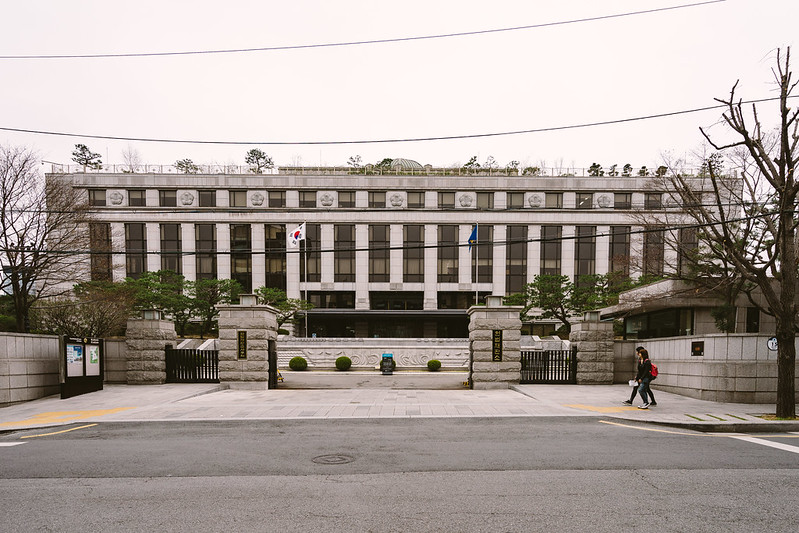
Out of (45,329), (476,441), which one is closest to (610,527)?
(476,441)

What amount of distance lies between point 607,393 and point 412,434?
981cm

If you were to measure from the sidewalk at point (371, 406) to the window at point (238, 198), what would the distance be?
127ft

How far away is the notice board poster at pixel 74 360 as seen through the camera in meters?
15.4

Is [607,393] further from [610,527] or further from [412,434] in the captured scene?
[610,527]

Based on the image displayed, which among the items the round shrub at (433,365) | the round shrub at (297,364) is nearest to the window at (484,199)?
the round shrub at (433,365)

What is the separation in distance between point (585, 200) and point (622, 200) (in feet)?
14.7

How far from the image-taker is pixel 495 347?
18109 mm

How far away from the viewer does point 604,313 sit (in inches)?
1494

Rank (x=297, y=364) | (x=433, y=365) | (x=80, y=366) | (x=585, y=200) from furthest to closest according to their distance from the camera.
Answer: (x=585, y=200) → (x=297, y=364) → (x=433, y=365) → (x=80, y=366)

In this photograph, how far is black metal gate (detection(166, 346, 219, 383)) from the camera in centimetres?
1933

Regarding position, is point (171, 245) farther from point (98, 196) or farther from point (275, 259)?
point (275, 259)

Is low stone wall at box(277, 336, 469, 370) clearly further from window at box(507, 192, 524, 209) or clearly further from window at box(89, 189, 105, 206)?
window at box(89, 189, 105, 206)

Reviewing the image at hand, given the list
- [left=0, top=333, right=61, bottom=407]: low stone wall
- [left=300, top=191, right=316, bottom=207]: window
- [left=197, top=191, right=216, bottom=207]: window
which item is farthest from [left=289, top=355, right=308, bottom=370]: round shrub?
[left=197, top=191, right=216, bottom=207]: window

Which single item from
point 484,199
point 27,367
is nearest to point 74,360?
point 27,367
